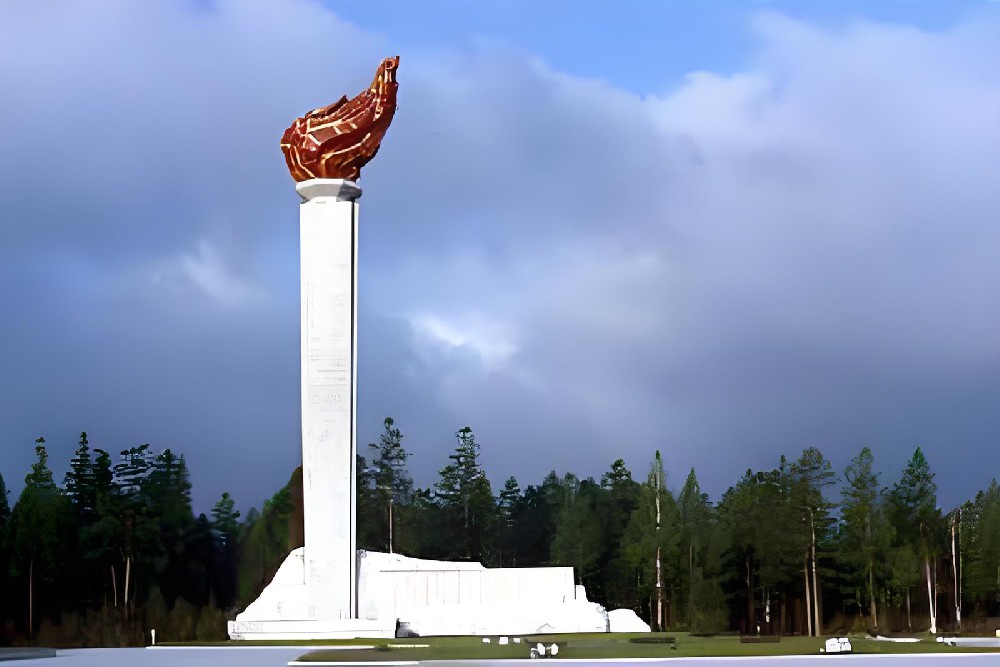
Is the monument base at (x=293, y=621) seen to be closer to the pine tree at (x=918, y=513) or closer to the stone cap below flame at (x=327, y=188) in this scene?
the stone cap below flame at (x=327, y=188)

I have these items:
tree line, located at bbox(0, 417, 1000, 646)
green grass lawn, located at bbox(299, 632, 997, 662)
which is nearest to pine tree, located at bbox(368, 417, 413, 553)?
tree line, located at bbox(0, 417, 1000, 646)

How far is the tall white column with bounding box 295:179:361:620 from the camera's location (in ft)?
107

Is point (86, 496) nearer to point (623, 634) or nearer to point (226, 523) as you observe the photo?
point (226, 523)

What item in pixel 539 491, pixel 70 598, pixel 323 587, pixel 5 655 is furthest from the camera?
pixel 539 491

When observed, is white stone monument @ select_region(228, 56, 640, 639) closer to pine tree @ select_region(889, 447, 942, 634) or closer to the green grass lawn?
the green grass lawn

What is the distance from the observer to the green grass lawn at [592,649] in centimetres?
2400

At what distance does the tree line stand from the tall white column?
40.2ft

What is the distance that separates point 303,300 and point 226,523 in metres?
20.8

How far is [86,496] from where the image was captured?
4816 cm

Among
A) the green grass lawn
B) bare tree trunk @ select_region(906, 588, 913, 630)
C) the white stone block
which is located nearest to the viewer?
the green grass lawn

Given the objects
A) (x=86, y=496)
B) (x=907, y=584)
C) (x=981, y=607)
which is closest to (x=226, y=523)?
(x=86, y=496)

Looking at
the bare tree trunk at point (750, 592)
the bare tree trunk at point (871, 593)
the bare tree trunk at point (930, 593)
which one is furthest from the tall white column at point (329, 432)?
the bare tree trunk at point (930, 593)

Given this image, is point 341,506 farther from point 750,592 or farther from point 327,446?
point 750,592

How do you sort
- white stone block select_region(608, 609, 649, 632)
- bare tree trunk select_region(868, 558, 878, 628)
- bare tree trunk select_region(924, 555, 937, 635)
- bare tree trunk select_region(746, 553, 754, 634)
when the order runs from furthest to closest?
bare tree trunk select_region(746, 553, 754, 634), bare tree trunk select_region(868, 558, 878, 628), bare tree trunk select_region(924, 555, 937, 635), white stone block select_region(608, 609, 649, 632)
